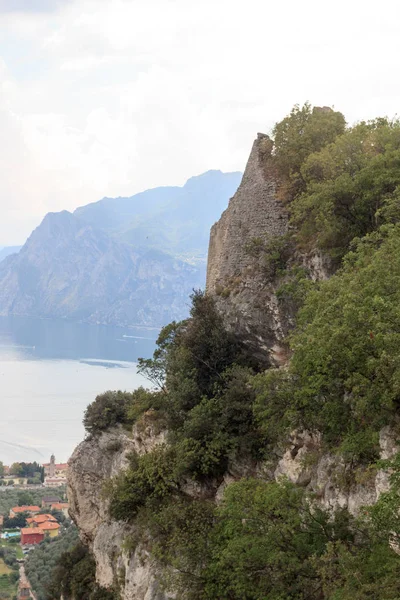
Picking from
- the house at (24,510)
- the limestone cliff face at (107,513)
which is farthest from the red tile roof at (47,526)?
the limestone cliff face at (107,513)

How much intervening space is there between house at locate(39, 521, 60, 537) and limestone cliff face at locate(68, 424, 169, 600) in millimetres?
37863

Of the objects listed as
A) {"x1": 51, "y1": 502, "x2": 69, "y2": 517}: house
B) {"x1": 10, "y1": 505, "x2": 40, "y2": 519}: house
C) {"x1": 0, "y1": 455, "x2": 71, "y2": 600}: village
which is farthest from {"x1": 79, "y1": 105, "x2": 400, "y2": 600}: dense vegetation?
{"x1": 51, "y1": 502, "x2": 69, "y2": 517}: house

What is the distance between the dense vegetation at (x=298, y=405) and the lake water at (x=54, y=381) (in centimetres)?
5334

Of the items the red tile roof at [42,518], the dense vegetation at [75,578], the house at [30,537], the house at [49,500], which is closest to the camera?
the dense vegetation at [75,578]

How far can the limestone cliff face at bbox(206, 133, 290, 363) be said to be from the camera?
49.3 ft

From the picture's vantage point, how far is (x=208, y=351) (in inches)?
611

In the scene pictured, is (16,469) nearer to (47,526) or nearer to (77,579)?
(47,526)

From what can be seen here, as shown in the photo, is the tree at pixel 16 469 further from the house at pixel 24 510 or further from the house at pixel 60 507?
the house at pixel 60 507

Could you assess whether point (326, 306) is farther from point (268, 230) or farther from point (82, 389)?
point (82, 389)

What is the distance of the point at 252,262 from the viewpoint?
16406mm

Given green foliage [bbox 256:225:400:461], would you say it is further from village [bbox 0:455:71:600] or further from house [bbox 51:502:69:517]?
house [bbox 51:502:69:517]

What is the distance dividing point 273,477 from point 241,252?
670 centimetres

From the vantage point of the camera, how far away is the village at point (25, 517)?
45.2 meters

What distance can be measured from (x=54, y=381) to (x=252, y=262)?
83575 millimetres
